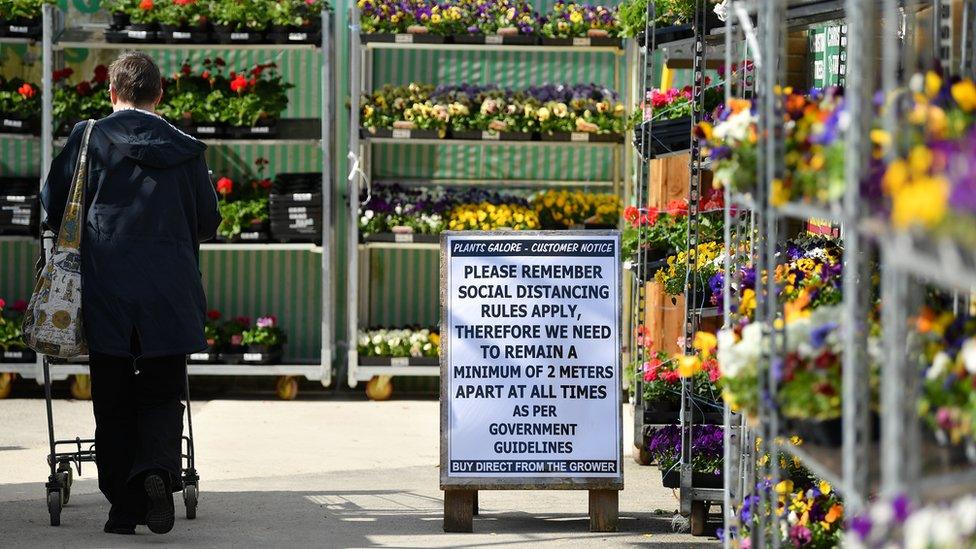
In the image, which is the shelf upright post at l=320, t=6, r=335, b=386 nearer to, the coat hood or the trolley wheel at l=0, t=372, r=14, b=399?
the trolley wheel at l=0, t=372, r=14, b=399

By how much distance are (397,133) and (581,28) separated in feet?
4.79

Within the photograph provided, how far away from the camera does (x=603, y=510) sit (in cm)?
621

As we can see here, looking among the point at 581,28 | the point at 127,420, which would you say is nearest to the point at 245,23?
the point at 581,28

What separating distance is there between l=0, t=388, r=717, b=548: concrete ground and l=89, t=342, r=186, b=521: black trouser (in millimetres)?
187

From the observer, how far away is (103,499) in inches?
267

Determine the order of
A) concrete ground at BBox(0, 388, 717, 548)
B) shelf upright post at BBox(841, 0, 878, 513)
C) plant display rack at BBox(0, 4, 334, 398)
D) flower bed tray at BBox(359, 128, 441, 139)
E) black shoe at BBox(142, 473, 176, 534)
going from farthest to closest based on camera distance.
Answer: flower bed tray at BBox(359, 128, 441, 139), plant display rack at BBox(0, 4, 334, 398), concrete ground at BBox(0, 388, 717, 548), black shoe at BBox(142, 473, 176, 534), shelf upright post at BBox(841, 0, 878, 513)

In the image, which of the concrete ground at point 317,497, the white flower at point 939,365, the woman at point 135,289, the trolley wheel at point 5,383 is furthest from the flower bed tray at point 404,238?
the white flower at point 939,365

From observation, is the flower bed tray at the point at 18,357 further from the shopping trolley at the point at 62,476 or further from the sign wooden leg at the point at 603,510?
the sign wooden leg at the point at 603,510

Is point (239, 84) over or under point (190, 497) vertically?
over

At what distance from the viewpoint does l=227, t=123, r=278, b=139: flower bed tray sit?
34.1ft

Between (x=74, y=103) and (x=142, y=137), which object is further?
(x=74, y=103)

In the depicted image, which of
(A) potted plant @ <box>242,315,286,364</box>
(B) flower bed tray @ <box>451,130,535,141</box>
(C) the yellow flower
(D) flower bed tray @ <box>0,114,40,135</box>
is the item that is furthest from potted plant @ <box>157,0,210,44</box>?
(C) the yellow flower

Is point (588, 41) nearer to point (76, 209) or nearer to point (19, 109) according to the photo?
point (19, 109)

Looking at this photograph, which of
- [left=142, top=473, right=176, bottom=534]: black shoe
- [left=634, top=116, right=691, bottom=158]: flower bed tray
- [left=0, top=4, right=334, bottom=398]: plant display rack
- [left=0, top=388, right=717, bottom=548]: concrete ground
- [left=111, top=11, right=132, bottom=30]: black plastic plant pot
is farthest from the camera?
[left=111, top=11, right=132, bottom=30]: black plastic plant pot
